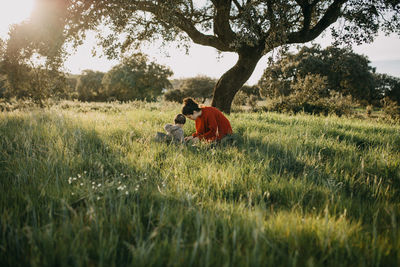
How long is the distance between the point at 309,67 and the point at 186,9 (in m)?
39.5

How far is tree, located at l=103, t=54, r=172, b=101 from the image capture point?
50906 mm

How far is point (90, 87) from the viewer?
185 feet

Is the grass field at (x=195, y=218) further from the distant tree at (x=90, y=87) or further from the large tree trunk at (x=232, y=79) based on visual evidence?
the distant tree at (x=90, y=87)

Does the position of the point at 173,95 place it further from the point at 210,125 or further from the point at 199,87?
the point at 210,125

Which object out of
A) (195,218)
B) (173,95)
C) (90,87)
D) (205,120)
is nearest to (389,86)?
(173,95)

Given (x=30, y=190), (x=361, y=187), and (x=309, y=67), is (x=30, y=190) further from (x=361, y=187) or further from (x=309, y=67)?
(x=309, y=67)

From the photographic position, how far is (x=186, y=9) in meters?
9.60

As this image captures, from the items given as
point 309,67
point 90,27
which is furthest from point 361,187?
point 309,67

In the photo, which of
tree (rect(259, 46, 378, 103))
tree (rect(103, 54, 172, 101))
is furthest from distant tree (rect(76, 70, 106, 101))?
tree (rect(259, 46, 378, 103))

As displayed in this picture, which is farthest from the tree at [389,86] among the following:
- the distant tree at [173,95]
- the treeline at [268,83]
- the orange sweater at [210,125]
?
the orange sweater at [210,125]

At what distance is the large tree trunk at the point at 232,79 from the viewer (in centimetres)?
1000

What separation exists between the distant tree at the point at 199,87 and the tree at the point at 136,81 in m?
5.52

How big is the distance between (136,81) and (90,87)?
1475 centimetres

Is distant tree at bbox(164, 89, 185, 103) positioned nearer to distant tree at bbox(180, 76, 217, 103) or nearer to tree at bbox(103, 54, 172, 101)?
distant tree at bbox(180, 76, 217, 103)
